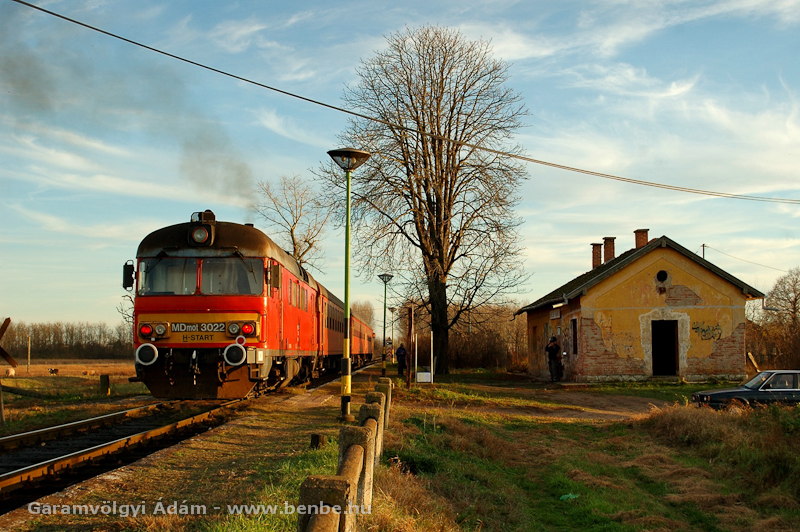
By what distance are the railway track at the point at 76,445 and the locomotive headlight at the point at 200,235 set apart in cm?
335

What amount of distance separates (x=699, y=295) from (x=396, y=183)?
11840mm

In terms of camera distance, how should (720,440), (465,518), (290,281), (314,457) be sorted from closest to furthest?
1. (465,518)
2. (314,457)
3. (720,440)
4. (290,281)

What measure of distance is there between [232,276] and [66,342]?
92026 mm

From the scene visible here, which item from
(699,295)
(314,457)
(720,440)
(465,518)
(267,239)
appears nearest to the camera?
(465,518)

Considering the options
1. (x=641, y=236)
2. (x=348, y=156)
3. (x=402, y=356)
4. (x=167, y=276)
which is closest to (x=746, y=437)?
(x=348, y=156)

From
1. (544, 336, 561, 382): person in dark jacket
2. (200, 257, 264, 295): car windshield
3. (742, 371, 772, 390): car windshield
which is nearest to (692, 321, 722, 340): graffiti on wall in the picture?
(544, 336, 561, 382): person in dark jacket

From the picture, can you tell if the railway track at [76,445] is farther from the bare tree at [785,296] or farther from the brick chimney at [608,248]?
the bare tree at [785,296]

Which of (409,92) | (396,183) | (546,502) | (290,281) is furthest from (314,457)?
(409,92)

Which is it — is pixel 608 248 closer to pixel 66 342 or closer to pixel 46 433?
pixel 46 433

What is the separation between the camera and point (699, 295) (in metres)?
24.4

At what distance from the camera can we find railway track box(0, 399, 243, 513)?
7121mm

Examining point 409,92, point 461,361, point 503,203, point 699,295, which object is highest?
point 409,92

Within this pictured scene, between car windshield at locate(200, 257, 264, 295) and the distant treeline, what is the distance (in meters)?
74.7

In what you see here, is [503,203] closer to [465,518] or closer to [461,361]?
[461,361]
